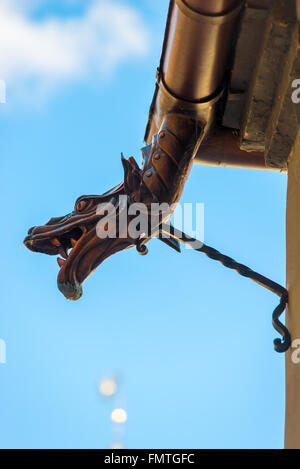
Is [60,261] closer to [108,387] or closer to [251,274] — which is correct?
[251,274]

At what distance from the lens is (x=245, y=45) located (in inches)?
72.1

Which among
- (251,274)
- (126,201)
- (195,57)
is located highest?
(195,57)

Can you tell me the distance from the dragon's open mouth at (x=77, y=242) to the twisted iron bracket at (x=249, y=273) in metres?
0.13

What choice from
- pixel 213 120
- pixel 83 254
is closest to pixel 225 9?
pixel 213 120

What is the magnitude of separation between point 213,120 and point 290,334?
68 cm

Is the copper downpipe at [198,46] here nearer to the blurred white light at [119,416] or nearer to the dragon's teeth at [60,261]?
the dragon's teeth at [60,261]

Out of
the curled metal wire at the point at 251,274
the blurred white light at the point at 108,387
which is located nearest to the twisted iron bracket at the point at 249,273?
the curled metal wire at the point at 251,274

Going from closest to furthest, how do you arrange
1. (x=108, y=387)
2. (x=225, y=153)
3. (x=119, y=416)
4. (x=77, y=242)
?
(x=77, y=242) < (x=225, y=153) < (x=119, y=416) < (x=108, y=387)

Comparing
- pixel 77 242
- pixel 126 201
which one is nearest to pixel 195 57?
pixel 126 201

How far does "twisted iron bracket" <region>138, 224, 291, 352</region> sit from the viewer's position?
1.75 metres

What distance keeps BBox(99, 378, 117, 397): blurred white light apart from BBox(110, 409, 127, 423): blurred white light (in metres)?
0.21

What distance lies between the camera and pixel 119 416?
3.78m

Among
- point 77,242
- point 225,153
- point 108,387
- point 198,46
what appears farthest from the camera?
point 108,387

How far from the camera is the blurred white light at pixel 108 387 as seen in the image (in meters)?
4.13
